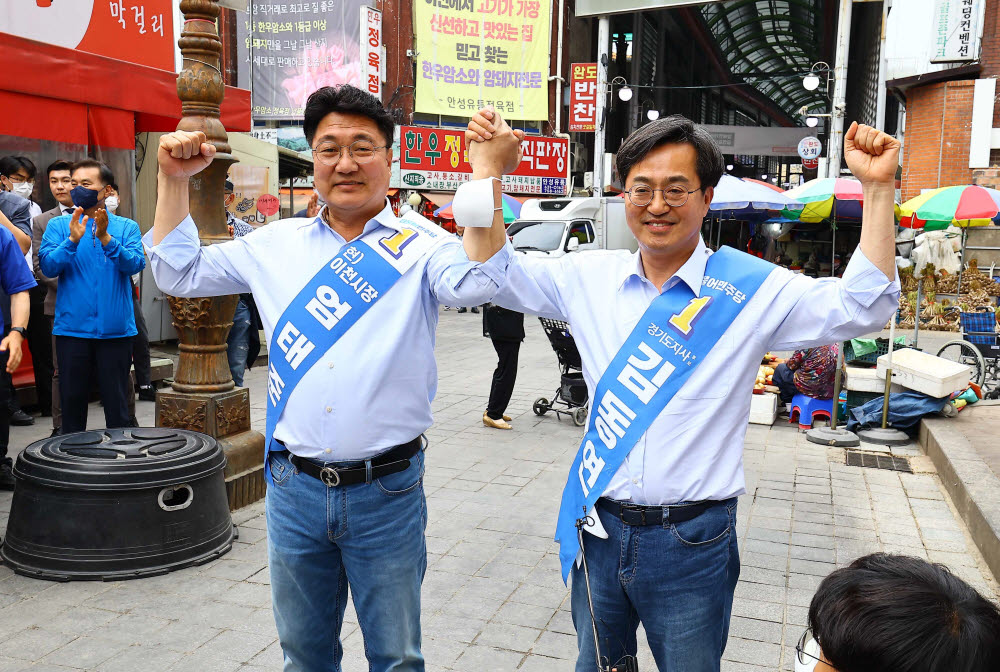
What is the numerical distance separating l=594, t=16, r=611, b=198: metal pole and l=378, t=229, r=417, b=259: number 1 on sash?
78.9 feet

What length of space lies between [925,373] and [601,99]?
65.7ft

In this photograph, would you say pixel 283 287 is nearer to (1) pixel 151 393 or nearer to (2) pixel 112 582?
(2) pixel 112 582

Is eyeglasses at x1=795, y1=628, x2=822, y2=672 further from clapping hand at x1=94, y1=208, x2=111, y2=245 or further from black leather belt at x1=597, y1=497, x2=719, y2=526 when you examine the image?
clapping hand at x1=94, y1=208, x2=111, y2=245

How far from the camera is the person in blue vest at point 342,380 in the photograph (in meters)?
2.32

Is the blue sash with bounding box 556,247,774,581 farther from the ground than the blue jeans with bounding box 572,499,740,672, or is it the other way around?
the blue sash with bounding box 556,247,774,581

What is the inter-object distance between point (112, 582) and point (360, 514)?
7.84 ft

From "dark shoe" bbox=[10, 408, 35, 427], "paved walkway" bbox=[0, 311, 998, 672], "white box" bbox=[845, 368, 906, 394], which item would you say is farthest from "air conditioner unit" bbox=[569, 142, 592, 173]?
"dark shoe" bbox=[10, 408, 35, 427]

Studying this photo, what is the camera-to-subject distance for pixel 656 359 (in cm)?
209

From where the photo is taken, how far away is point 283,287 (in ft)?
8.02

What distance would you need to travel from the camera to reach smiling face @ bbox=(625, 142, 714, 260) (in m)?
2.06

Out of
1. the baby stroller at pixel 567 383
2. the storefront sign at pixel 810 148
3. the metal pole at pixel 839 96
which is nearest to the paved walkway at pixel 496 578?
the baby stroller at pixel 567 383

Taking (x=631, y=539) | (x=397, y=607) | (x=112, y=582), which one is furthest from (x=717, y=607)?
(x=112, y=582)

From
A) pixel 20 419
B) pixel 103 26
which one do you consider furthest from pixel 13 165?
pixel 103 26

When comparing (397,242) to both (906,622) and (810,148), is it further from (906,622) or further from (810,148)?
(810,148)
